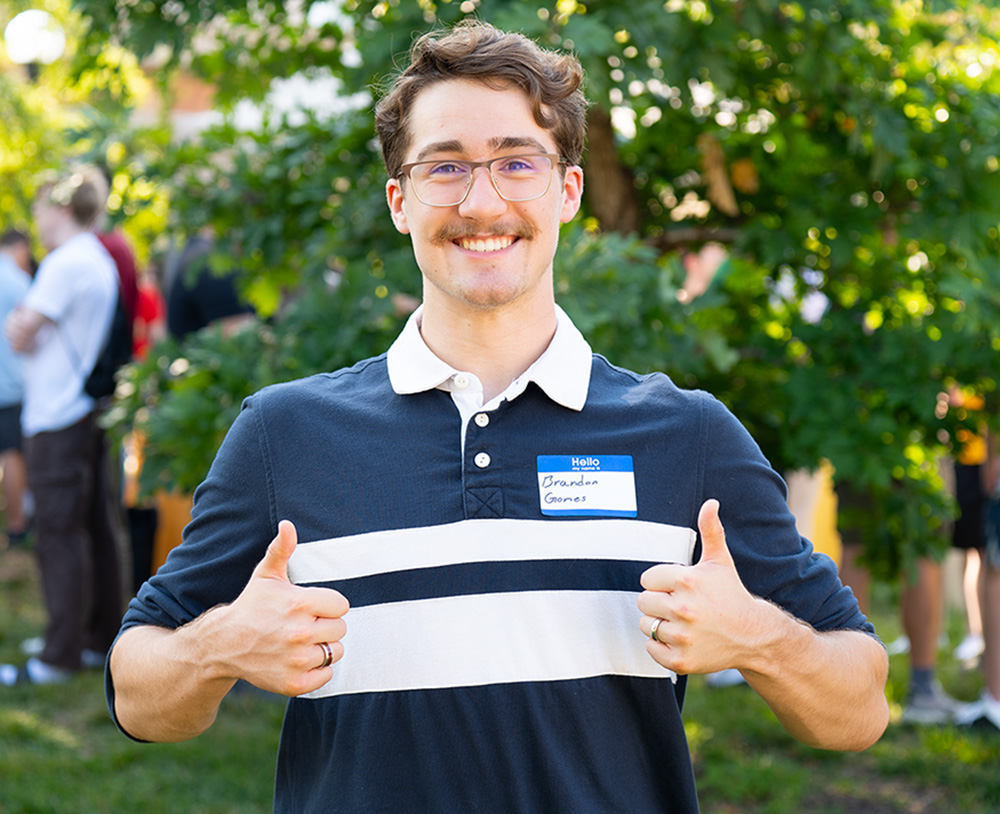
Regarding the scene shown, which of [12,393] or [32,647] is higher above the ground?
[12,393]

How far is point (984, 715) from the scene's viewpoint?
15.4 feet

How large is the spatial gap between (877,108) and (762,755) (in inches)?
102

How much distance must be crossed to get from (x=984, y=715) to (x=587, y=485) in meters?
3.85

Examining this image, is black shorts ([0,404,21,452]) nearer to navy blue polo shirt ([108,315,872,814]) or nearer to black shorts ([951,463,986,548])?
black shorts ([951,463,986,548])

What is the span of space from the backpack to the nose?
4.17 m

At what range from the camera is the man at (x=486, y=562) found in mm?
1473

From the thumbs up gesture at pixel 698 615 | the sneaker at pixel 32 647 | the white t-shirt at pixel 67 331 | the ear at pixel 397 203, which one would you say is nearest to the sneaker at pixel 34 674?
the sneaker at pixel 32 647

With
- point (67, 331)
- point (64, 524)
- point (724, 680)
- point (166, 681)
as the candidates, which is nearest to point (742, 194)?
point (724, 680)

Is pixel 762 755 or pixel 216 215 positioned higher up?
pixel 216 215

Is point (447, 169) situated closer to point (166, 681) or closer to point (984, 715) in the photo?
point (166, 681)

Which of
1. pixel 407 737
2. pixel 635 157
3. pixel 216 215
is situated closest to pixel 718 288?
pixel 635 157

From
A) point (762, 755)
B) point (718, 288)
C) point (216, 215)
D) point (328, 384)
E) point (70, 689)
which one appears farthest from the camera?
point (70, 689)

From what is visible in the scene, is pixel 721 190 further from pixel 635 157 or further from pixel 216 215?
pixel 216 215

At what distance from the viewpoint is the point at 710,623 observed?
1.41 m
